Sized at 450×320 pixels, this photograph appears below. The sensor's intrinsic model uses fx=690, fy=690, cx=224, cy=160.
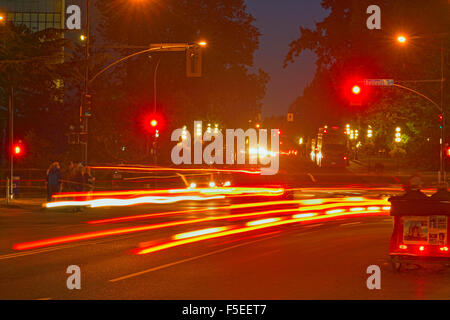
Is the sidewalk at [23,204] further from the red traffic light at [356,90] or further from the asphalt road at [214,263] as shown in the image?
the red traffic light at [356,90]

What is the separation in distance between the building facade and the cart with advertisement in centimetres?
10110

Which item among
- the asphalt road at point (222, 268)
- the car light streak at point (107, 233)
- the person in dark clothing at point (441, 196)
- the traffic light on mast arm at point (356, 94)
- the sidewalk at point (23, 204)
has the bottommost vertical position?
the asphalt road at point (222, 268)

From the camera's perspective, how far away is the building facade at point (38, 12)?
106562mm

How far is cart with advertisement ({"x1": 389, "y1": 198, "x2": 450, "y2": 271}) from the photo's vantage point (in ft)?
38.3

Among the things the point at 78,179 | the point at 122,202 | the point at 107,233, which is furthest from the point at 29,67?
the point at 107,233

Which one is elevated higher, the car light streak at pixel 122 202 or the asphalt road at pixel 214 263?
the car light streak at pixel 122 202

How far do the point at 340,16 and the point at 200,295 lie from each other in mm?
63848

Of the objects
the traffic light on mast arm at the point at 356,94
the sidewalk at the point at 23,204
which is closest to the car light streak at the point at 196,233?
the sidewalk at the point at 23,204

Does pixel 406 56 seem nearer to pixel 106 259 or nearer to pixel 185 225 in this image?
pixel 185 225

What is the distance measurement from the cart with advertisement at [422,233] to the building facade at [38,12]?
101 metres

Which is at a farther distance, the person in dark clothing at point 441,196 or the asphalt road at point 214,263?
the person in dark clothing at point 441,196

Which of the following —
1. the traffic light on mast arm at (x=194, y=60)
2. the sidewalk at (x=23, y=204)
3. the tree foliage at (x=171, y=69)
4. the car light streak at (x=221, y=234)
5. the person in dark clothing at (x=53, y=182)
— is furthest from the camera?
the tree foliage at (x=171, y=69)

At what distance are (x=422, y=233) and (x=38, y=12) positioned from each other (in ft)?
341

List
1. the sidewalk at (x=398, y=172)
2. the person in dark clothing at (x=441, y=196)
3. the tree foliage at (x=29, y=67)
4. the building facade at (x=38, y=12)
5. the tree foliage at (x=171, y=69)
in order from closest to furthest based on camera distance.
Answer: the person in dark clothing at (x=441, y=196), the tree foliage at (x=29, y=67), the sidewalk at (x=398, y=172), the tree foliage at (x=171, y=69), the building facade at (x=38, y=12)
